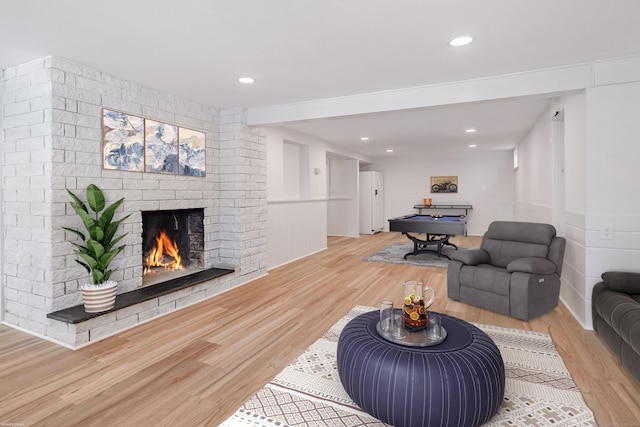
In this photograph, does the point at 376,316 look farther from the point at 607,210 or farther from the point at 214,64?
the point at 214,64

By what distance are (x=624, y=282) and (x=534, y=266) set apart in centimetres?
69

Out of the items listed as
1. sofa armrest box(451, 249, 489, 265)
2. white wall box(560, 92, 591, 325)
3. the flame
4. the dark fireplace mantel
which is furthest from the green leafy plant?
white wall box(560, 92, 591, 325)

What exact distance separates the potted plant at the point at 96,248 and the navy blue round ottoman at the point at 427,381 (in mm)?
2231

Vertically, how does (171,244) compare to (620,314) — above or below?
above

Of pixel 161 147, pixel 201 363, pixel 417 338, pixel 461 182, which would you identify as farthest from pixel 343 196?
pixel 417 338

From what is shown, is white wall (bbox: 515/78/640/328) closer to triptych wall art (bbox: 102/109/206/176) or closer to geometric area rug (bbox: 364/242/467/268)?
geometric area rug (bbox: 364/242/467/268)

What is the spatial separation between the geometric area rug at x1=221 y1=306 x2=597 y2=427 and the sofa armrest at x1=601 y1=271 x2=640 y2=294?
0.71m

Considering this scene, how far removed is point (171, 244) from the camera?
431cm

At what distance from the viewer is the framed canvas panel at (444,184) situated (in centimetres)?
970

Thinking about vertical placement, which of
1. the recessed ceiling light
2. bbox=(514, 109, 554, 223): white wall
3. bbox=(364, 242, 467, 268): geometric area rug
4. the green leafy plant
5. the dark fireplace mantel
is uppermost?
the recessed ceiling light

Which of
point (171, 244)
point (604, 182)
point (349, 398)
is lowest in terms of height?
point (349, 398)

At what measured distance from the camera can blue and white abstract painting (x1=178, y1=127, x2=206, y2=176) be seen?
4.04 meters

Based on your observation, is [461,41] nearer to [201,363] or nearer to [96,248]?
[201,363]

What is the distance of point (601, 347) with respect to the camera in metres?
2.61
